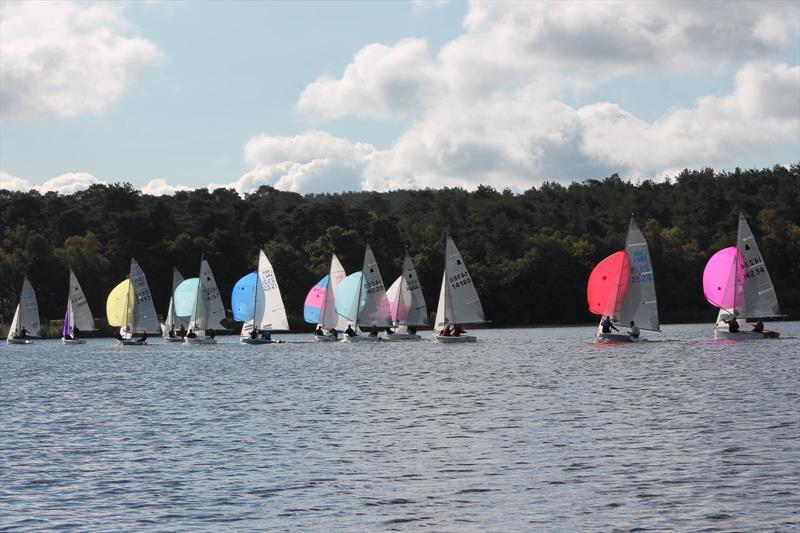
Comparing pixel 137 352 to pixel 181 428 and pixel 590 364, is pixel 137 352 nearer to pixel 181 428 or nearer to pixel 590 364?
pixel 590 364

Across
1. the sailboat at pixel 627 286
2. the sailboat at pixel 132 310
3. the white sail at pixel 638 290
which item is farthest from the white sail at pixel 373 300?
the white sail at pixel 638 290

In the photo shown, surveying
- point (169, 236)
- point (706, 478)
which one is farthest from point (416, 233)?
point (706, 478)

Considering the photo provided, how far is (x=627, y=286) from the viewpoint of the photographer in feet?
231

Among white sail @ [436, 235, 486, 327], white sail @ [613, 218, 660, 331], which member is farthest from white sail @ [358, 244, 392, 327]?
white sail @ [613, 218, 660, 331]

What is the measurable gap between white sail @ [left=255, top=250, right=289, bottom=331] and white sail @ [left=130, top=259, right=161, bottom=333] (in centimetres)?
1164

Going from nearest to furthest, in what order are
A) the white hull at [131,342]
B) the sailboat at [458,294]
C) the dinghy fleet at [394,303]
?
the dinghy fleet at [394,303], the sailboat at [458,294], the white hull at [131,342]

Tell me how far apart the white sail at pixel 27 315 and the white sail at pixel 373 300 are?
34524 mm

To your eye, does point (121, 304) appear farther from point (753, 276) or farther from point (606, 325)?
point (753, 276)

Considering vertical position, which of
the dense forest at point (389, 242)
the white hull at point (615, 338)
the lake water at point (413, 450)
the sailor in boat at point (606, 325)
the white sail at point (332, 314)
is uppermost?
the dense forest at point (389, 242)

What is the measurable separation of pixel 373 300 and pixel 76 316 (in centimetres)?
2969

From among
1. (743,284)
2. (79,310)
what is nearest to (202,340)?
(79,310)

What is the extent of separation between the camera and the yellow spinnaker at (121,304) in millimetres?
96062

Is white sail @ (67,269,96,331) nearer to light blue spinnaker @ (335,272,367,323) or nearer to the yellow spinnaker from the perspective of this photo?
the yellow spinnaker

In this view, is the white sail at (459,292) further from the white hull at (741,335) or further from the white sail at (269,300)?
the white hull at (741,335)
